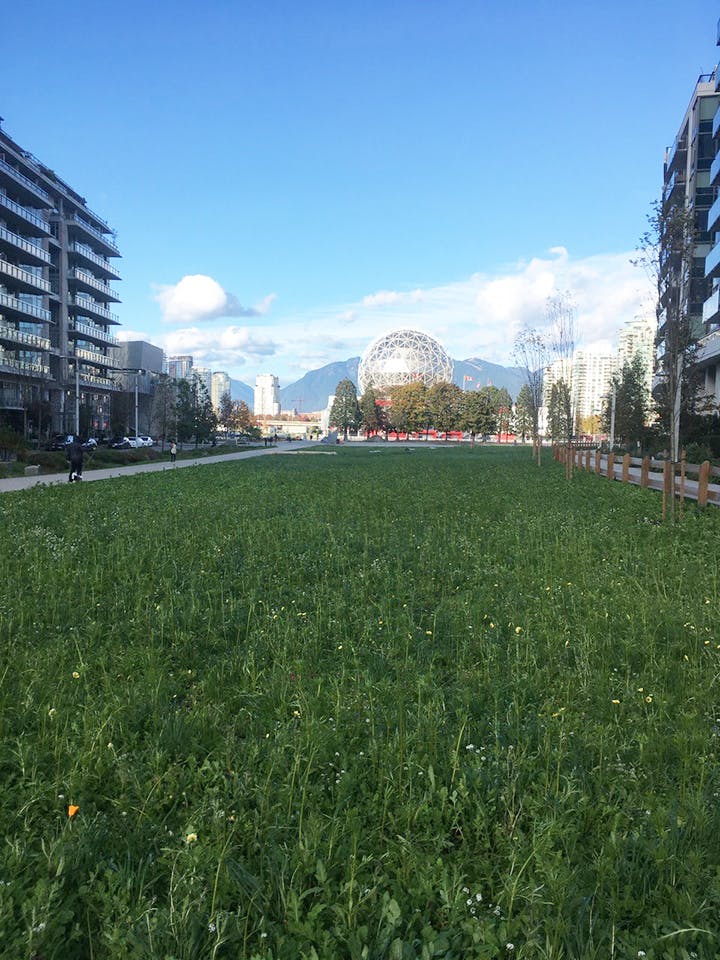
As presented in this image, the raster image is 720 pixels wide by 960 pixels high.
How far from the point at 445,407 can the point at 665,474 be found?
348ft

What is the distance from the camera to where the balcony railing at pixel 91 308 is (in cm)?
8094

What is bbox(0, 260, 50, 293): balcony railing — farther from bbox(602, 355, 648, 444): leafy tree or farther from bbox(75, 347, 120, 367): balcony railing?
bbox(602, 355, 648, 444): leafy tree

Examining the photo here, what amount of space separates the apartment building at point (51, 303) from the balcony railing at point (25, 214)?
97 millimetres

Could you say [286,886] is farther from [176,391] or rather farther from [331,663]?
[176,391]

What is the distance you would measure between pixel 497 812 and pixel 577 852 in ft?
1.36

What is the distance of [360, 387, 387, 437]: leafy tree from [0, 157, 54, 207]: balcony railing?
227 feet

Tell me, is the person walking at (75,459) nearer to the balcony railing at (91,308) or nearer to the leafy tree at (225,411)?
the balcony railing at (91,308)

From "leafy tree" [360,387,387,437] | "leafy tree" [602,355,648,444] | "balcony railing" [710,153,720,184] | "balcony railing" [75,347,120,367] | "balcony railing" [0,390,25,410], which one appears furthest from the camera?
"leafy tree" [360,387,387,437]

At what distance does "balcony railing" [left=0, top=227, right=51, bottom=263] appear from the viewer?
60.4 m

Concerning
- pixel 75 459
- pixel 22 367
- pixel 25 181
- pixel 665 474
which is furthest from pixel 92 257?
pixel 665 474

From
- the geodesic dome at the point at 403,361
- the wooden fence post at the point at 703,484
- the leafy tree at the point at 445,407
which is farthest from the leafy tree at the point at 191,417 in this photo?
the geodesic dome at the point at 403,361

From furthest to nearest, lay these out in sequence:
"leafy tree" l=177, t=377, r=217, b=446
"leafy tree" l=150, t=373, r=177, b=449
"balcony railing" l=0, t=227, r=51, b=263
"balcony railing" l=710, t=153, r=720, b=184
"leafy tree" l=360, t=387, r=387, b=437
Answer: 1. "leafy tree" l=360, t=387, r=387, b=437
2. "leafy tree" l=177, t=377, r=217, b=446
3. "leafy tree" l=150, t=373, r=177, b=449
4. "balcony railing" l=0, t=227, r=51, b=263
5. "balcony railing" l=710, t=153, r=720, b=184

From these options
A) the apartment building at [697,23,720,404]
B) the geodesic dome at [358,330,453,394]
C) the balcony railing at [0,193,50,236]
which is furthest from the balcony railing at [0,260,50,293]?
the geodesic dome at [358,330,453,394]

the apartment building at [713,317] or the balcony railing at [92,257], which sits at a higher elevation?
the balcony railing at [92,257]
